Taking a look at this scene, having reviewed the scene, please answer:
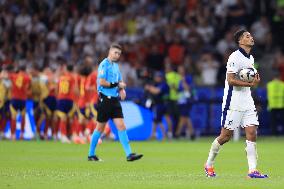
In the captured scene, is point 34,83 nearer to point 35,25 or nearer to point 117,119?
point 35,25

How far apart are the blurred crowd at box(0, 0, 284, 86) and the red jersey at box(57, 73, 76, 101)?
193 inches

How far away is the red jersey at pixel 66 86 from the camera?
2916 centimetres

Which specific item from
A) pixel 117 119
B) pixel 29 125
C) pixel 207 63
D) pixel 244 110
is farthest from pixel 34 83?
pixel 244 110

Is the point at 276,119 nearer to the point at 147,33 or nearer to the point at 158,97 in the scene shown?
the point at 158,97

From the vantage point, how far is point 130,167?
60.0 feet

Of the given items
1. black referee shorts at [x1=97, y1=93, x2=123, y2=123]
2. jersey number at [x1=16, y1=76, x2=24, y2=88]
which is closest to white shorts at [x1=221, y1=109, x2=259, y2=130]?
black referee shorts at [x1=97, y1=93, x2=123, y2=123]

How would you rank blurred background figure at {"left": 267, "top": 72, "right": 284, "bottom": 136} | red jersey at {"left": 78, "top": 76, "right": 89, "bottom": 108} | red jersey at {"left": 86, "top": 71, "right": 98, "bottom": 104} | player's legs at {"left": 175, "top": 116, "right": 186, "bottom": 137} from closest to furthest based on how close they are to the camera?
red jersey at {"left": 86, "top": 71, "right": 98, "bottom": 104}
red jersey at {"left": 78, "top": 76, "right": 89, "bottom": 108}
player's legs at {"left": 175, "top": 116, "right": 186, "bottom": 137}
blurred background figure at {"left": 267, "top": 72, "right": 284, "bottom": 136}

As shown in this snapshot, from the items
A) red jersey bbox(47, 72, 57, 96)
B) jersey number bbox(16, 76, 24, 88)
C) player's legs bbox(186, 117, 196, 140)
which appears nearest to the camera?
jersey number bbox(16, 76, 24, 88)

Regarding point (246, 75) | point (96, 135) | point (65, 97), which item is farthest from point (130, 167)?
point (65, 97)

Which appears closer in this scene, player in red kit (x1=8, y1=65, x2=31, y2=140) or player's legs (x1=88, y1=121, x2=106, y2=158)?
player's legs (x1=88, y1=121, x2=106, y2=158)

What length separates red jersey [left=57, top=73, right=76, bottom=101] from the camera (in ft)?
95.7

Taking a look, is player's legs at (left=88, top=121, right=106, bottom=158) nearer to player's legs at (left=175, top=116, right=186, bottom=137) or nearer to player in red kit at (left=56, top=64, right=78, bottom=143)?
player in red kit at (left=56, top=64, right=78, bottom=143)

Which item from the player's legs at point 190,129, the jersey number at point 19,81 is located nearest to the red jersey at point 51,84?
the jersey number at point 19,81

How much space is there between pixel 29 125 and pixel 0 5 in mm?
8746
